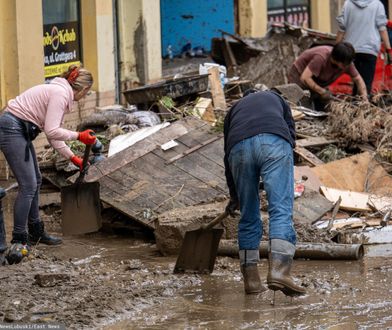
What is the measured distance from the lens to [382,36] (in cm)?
1556

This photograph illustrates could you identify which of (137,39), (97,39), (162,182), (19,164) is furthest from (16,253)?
(137,39)

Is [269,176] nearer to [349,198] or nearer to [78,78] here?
[78,78]

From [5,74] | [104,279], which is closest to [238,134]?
[104,279]

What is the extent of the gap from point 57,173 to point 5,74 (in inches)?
75.9

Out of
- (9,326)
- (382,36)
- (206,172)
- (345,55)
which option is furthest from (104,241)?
(382,36)

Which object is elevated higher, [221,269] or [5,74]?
[5,74]

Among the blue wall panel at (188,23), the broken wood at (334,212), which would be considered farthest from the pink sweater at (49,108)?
the blue wall panel at (188,23)

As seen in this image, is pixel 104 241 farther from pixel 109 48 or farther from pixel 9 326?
pixel 109 48

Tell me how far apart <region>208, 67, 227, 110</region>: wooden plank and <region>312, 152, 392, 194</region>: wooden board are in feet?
6.64

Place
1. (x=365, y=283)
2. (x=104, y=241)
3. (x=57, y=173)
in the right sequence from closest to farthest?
(x=365, y=283), (x=104, y=241), (x=57, y=173)

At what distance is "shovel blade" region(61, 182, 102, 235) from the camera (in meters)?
9.81

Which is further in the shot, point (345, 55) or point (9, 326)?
point (345, 55)

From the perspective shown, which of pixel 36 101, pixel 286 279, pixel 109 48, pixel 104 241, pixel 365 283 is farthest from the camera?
pixel 109 48

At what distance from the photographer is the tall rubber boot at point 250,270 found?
26.7ft
